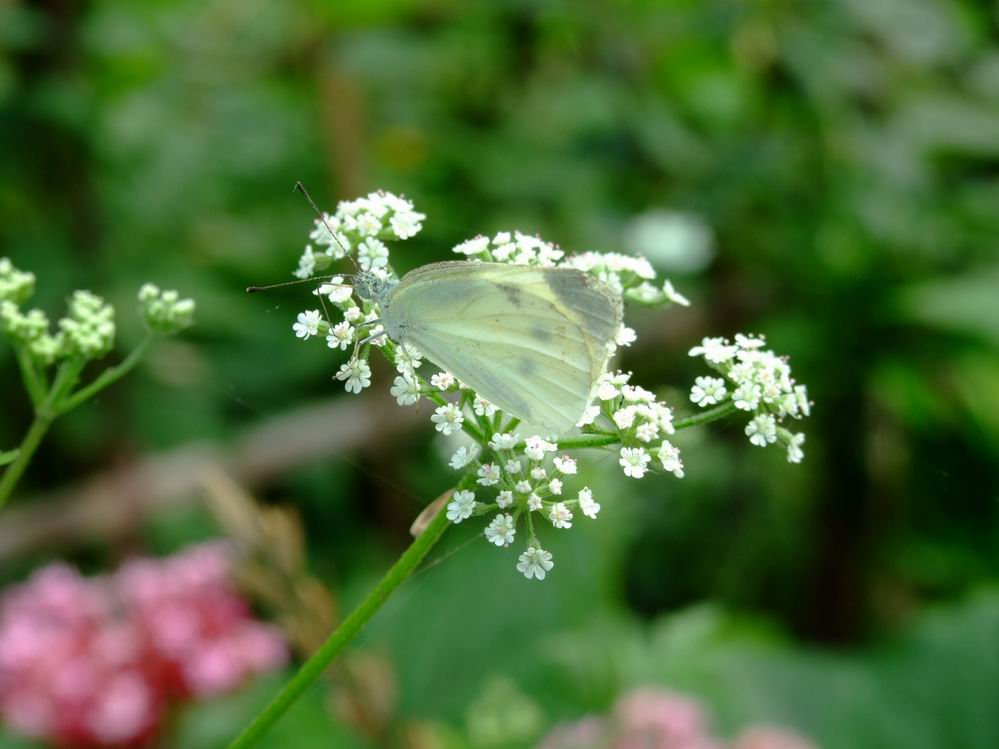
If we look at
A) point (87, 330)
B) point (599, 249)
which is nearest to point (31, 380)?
point (87, 330)

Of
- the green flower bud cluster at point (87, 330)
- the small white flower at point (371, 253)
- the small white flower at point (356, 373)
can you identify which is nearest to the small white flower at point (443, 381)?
the small white flower at point (356, 373)

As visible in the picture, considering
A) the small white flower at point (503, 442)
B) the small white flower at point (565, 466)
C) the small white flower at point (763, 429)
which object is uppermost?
the small white flower at point (763, 429)

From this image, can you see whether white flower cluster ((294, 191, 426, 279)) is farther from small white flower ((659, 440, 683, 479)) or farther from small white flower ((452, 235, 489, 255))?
small white flower ((659, 440, 683, 479))

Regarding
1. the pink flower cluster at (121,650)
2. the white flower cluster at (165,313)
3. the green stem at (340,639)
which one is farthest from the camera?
the pink flower cluster at (121,650)

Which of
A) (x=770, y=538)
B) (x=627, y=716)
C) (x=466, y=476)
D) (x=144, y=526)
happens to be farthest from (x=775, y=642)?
(x=466, y=476)

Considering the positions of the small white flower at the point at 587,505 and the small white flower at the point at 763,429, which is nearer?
A: the small white flower at the point at 587,505

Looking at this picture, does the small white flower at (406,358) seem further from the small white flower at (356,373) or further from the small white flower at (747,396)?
the small white flower at (747,396)

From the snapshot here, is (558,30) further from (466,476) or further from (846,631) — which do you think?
(466,476)
